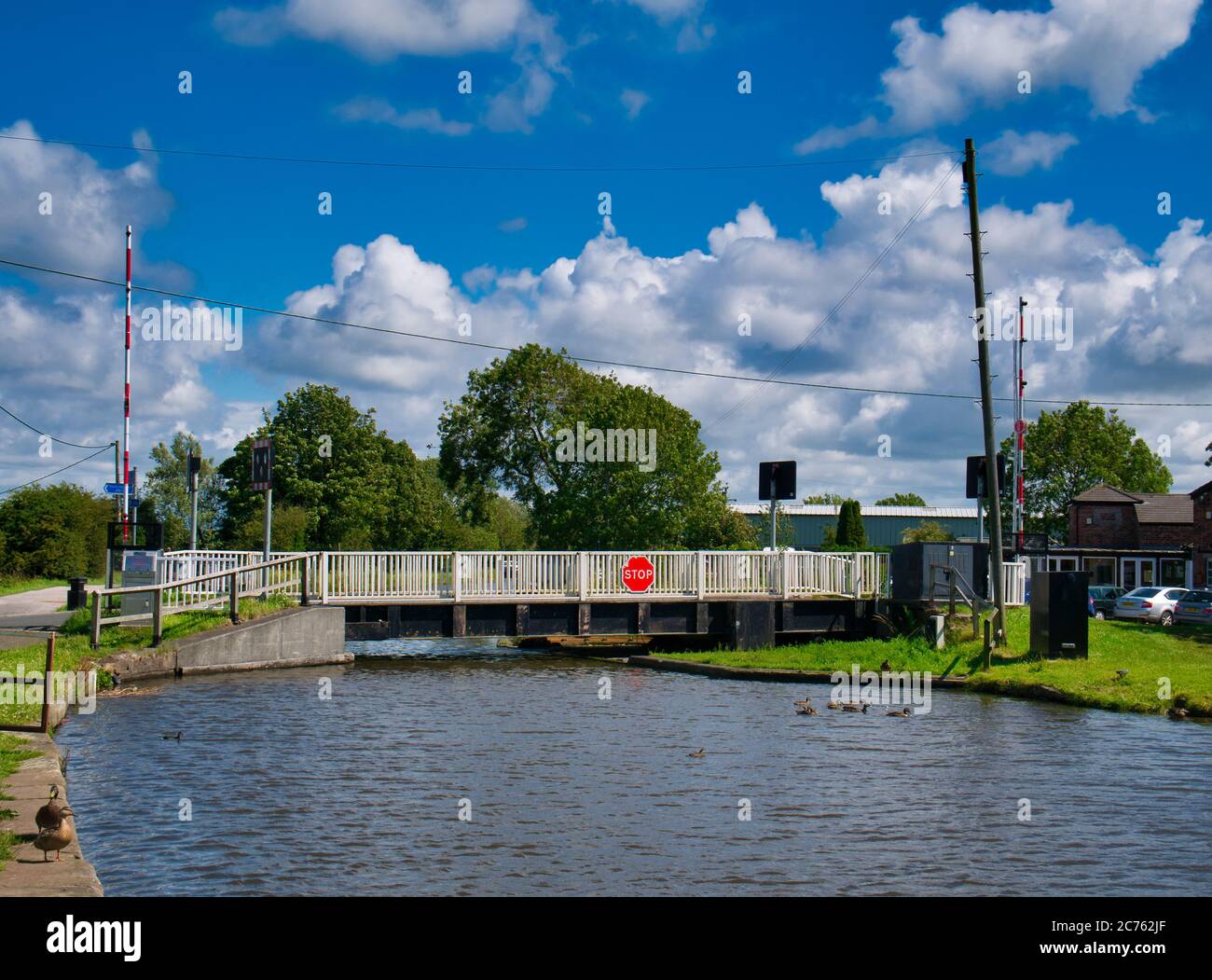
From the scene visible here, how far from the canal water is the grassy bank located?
1.00 metres

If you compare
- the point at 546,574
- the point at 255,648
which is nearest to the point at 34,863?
the point at 255,648

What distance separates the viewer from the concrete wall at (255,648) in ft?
77.8

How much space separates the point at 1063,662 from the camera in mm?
24359

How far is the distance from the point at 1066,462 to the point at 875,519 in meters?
22.2

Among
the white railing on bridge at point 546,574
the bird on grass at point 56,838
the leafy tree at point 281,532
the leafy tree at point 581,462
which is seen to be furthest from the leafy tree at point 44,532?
the bird on grass at point 56,838

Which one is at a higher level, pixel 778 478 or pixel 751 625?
pixel 778 478

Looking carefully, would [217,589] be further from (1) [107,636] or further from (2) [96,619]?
(2) [96,619]

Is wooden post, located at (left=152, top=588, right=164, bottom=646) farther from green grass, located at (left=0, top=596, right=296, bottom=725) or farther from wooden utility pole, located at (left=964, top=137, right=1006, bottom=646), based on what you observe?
wooden utility pole, located at (left=964, top=137, right=1006, bottom=646)

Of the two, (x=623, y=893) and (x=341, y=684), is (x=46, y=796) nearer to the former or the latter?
(x=623, y=893)

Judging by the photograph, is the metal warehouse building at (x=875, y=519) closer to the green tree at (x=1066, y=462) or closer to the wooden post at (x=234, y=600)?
the green tree at (x=1066, y=462)

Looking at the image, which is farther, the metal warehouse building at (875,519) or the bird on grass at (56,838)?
the metal warehouse building at (875,519)

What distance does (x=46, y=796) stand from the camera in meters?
10.8

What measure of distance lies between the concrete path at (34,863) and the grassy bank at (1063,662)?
1757 cm

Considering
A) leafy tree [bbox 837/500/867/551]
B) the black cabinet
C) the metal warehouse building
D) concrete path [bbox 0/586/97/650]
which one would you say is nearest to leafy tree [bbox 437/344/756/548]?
leafy tree [bbox 837/500/867/551]
